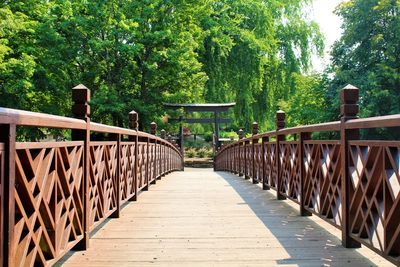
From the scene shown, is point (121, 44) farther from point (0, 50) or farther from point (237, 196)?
point (237, 196)

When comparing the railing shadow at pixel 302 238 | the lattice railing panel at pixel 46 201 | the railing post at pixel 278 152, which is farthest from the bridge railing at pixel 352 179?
the lattice railing panel at pixel 46 201

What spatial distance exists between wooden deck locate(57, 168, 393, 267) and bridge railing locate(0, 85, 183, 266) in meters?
0.26

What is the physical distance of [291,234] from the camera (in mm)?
3773

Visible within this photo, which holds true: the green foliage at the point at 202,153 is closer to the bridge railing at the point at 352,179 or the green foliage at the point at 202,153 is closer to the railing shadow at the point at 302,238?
the railing shadow at the point at 302,238

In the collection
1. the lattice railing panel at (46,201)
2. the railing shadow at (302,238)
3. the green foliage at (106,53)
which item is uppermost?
the green foliage at (106,53)

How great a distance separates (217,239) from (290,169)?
1.86 m

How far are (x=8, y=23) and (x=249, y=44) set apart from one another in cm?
1093

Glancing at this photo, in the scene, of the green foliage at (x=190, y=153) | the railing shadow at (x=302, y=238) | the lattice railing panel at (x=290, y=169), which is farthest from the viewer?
the green foliage at (x=190, y=153)

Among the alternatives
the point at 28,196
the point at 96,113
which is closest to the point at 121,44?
the point at 96,113

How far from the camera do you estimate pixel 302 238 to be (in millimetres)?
3615

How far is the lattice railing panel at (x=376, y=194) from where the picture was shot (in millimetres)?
2424

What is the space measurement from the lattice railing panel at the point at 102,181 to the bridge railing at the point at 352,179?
1.87 meters

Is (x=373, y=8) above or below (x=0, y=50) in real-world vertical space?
above

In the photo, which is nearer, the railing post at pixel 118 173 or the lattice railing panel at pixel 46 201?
the lattice railing panel at pixel 46 201
